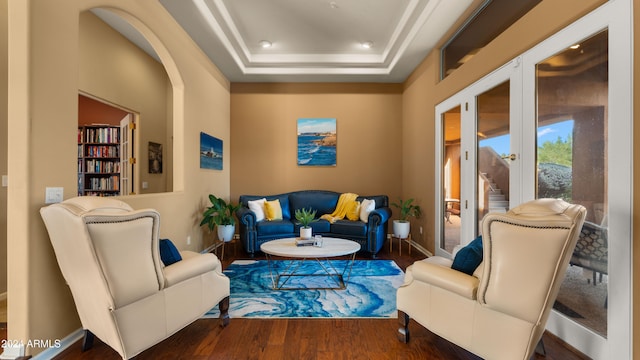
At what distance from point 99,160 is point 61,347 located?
4.21 m

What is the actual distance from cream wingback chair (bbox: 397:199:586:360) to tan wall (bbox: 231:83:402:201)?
4.15 m

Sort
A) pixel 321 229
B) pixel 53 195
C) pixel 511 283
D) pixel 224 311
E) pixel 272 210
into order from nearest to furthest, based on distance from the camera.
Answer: pixel 511 283
pixel 53 195
pixel 224 311
pixel 321 229
pixel 272 210

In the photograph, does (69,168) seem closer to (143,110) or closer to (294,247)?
(294,247)

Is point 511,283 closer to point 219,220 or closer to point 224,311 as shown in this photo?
point 224,311

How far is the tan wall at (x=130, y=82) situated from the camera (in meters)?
3.77

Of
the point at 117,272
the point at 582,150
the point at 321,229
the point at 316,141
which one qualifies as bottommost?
the point at 321,229

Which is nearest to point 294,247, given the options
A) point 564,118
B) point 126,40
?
point 564,118

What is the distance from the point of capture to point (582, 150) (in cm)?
202

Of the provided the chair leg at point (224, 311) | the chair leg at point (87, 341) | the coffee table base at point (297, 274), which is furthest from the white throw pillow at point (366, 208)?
the chair leg at point (87, 341)

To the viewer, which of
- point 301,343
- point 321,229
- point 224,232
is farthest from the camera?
point 321,229

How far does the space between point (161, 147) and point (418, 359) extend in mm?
5486

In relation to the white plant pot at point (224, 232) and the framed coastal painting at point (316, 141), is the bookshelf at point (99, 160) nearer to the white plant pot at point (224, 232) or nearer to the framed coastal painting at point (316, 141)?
the white plant pot at point (224, 232)

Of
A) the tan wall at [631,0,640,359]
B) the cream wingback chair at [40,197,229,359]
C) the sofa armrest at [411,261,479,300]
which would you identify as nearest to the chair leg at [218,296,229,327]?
the cream wingback chair at [40,197,229,359]

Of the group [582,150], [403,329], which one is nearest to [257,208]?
[403,329]
